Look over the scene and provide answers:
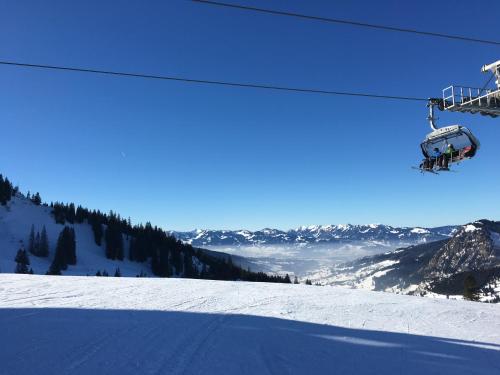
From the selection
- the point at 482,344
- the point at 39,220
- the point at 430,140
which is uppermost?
the point at 39,220

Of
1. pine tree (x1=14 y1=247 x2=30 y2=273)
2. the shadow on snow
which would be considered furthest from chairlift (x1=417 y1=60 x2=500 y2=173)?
pine tree (x1=14 y1=247 x2=30 y2=273)

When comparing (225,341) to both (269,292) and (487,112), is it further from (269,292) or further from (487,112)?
(487,112)

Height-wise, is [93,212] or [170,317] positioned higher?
[93,212]

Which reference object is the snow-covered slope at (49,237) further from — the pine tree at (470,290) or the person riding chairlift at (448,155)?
the person riding chairlift at (448,155)

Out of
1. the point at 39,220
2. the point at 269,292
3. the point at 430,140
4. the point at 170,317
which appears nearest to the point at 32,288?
the point at 170,317

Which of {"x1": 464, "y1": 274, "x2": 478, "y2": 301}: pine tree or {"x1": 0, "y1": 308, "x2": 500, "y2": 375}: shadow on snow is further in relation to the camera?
{"x1": 464, "y1": 274, "x2": 478, "y2": 301}: pine tree

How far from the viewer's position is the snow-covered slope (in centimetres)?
11219

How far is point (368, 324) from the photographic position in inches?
440

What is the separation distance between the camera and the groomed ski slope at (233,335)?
7.22 m

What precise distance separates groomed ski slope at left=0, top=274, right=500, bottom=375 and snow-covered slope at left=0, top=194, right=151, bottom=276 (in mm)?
102626

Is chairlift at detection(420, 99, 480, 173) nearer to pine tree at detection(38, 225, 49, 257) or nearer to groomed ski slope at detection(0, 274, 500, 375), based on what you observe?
groomed ski slope at detection(0, 274, 500, 375)

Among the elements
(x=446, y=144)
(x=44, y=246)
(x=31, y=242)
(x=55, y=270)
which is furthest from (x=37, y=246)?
(x=446, y=144)

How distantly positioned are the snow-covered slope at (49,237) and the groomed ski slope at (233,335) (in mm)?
102626

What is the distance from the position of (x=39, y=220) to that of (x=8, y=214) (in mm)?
10302
